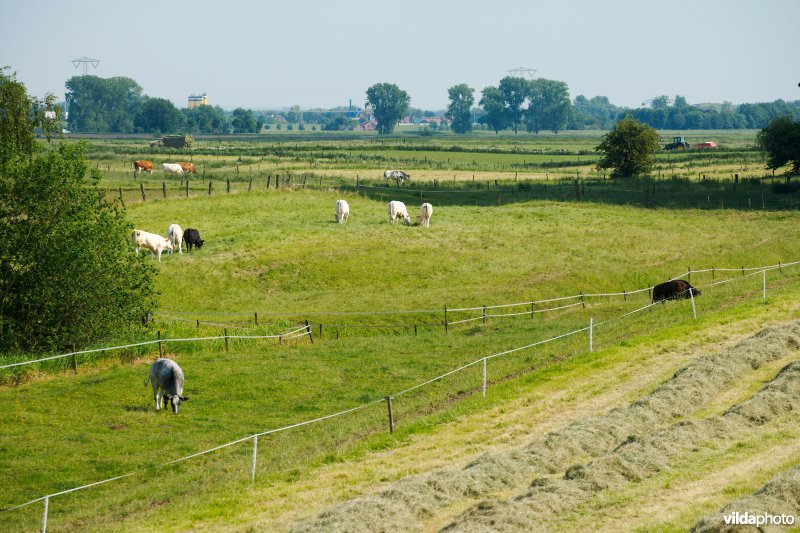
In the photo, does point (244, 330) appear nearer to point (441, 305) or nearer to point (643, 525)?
point (441, 305)

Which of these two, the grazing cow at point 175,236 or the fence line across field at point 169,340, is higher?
the grazing cow at point 175,236

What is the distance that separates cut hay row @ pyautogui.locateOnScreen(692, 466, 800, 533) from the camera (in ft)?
50.4

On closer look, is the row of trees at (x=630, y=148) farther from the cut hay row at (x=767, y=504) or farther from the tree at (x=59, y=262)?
the cut hay row at (x=767, y=504)

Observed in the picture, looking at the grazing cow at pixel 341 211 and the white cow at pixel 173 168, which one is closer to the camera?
the grazing cow at pixel 341 211

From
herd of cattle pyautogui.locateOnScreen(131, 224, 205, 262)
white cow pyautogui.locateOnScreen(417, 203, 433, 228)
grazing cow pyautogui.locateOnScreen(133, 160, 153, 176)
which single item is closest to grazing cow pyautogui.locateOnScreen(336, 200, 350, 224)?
white cow pyautogui.locateOnScreen(417, 203, 433, 228)

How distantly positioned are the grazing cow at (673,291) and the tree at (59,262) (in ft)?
71.0

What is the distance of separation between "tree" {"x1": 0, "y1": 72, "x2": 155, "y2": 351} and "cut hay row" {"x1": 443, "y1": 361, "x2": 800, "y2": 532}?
21.3m

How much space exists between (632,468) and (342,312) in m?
24.2

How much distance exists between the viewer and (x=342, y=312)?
138ft

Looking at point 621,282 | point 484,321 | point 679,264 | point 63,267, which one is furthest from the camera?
point 679,264

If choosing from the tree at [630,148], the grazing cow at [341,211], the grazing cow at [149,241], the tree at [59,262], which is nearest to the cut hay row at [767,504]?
the tree at [59,262]

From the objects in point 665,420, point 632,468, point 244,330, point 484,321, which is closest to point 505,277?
point 484,321

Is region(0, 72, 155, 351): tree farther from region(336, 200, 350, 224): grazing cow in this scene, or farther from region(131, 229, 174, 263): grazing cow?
region(336, 200, 350, 224): grazing cow

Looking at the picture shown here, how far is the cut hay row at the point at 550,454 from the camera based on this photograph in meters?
17.2
